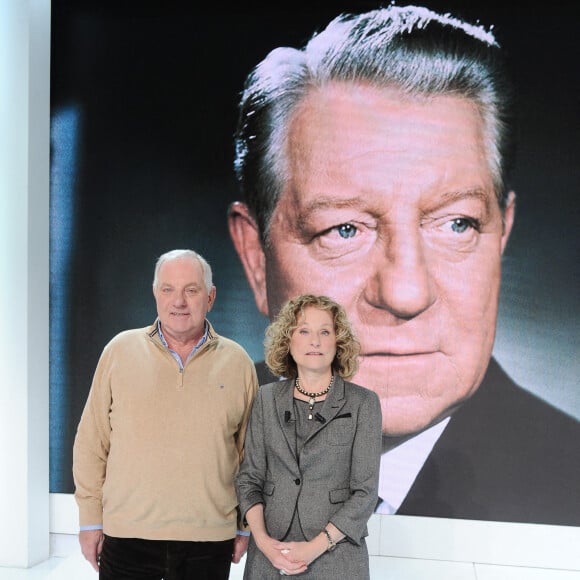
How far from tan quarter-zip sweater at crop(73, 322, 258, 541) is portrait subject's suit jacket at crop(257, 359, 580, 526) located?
6.55ft

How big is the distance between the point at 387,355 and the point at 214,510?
197 cm

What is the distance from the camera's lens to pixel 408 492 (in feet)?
12.9

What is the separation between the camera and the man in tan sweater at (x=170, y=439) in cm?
209

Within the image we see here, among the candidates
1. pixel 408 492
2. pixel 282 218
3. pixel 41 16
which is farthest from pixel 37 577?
pixel 41 16

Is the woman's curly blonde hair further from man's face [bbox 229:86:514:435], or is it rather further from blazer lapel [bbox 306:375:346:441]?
man's face [bbox 229:86:514:435]

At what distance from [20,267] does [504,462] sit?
269 centimetres

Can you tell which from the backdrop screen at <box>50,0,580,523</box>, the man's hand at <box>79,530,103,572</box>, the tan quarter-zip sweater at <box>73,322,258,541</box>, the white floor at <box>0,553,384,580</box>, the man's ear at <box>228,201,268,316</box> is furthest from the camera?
the man's ear at <box>228,201,268,316</box>


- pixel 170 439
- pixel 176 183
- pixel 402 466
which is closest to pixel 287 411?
pixel 170 439

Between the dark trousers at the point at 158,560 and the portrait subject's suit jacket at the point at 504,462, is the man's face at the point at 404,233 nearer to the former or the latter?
the portrait subject's suit jacket at the point at 504,462

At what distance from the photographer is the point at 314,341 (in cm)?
200

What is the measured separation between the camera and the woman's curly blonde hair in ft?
6.70

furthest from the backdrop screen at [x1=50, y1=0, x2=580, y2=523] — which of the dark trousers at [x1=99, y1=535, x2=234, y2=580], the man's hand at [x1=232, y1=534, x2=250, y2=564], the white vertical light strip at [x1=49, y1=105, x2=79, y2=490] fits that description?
the dark trousers at [x1=99, y1=535, x2=234, y2=580]

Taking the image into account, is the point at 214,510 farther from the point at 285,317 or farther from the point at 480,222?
the point at 480,222

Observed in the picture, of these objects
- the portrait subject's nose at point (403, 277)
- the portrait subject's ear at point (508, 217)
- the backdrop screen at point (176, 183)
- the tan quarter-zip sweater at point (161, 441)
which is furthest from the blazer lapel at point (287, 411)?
the portrait subject's ear at point (508, 217)
